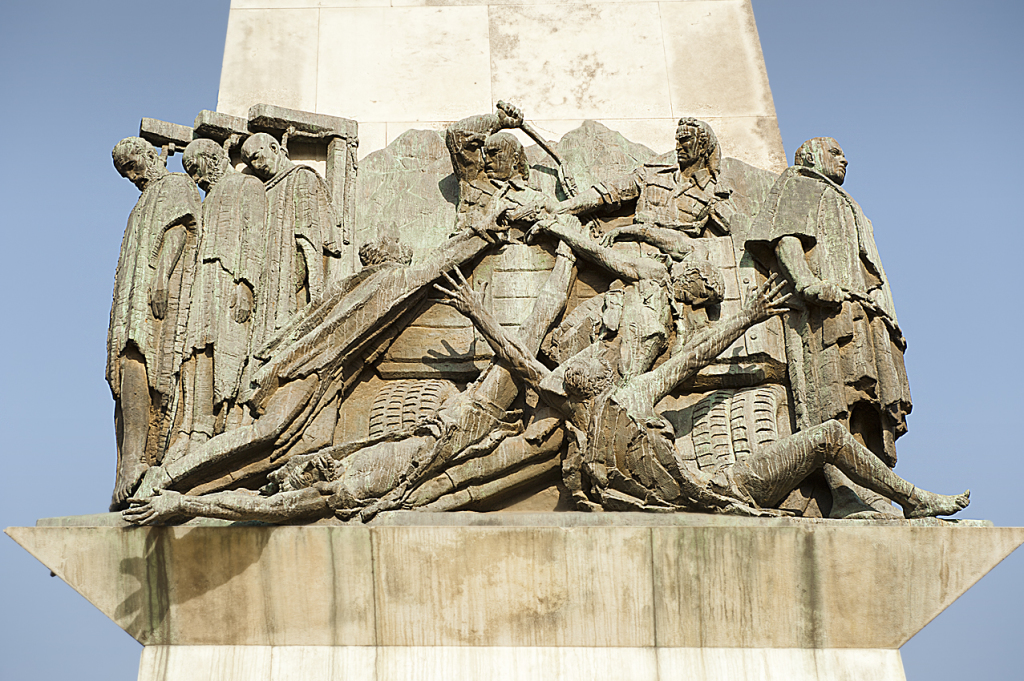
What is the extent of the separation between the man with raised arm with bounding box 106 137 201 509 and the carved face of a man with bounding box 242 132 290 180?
0.48 metres

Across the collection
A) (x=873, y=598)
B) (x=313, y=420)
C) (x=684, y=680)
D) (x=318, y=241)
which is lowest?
(x=684, y=680)

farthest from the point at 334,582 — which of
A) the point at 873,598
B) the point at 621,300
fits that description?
the point at 873,598

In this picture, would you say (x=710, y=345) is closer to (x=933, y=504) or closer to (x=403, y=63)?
(x=933, y=504)

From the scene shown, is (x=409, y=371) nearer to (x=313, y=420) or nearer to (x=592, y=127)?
(x=313, y=420)

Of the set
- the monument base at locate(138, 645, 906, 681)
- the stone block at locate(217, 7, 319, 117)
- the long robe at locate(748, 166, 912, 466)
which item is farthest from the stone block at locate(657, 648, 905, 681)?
the stone block at locate(217, 7, 319, 117)

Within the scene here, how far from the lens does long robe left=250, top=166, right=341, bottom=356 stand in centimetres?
864

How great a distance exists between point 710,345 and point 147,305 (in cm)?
381

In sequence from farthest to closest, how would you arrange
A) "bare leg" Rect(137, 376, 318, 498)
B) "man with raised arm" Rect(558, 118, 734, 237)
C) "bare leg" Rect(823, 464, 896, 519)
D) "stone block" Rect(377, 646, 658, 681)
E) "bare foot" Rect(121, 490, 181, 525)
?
1. "man with raised arm" Rect(558, 118, 734, 237)
2. "bare leg" Rect(137, 376, 318, 498)
3. "bare leg" Rect(823, 464, 896, 519)
4. "stone block" Rect(377, 646, 658, 681)
5. "bare foot" Rect(121, 490, 181, 525)

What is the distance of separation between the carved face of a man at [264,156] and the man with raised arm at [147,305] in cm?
48

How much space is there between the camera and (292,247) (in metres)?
8.90

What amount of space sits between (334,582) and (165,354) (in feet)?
6.88

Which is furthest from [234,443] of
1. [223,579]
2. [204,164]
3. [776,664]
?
[776,664]

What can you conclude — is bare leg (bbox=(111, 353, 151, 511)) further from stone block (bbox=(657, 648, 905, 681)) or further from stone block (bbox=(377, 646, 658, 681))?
stone block (bbox=(657, 648, 905, 681))

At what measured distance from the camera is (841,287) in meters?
8.54
